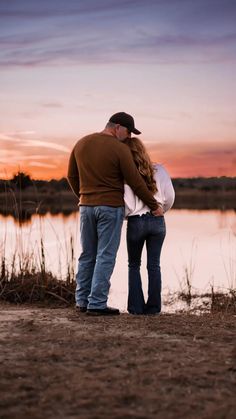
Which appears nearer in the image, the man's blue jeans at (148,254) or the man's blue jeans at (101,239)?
the man's blue jeans at (101,239)

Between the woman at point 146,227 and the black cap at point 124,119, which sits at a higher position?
the black cap at point 124,119

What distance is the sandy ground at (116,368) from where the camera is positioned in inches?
134

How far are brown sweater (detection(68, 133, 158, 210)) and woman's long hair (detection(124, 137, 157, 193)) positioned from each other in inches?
6.9

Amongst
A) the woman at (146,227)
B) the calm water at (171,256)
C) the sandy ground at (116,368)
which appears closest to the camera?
the sandy ground at (116,368)

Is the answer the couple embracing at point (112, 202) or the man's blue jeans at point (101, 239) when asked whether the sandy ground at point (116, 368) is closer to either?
the man's blue jeans at point (101, 239)

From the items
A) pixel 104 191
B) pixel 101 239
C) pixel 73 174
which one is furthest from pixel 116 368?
pixel 73 174

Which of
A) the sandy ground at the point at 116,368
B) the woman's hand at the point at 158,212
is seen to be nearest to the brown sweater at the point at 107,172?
the woman's hand at the point at 158,212

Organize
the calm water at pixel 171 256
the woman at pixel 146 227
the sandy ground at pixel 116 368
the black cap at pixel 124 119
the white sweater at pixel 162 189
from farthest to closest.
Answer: the calm water at pixel 171 256
the white sweater at pixel 162 189
the woman at pixel 146 227
the black cap at pixel 124 119
the sandy ground at pixel 116 368

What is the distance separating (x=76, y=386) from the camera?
12.2 ft

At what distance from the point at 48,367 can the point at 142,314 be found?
2.40 meters

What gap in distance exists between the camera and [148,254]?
6.30 meters

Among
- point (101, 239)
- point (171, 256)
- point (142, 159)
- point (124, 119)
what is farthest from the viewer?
point (171, 256)

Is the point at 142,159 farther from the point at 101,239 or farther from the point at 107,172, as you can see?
the point at 101,239

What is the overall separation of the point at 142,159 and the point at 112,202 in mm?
534
